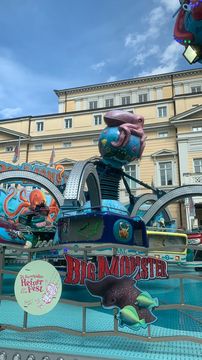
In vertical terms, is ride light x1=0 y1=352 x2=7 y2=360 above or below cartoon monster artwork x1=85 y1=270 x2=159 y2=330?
below

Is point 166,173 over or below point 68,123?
below

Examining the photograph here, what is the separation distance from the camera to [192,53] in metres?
6.98

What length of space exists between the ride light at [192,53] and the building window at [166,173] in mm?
27003

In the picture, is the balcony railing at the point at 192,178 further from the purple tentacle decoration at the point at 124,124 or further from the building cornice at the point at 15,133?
the building cornice at the point at 15,133

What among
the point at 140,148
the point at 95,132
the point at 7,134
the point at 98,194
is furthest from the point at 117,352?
the point at 7,134

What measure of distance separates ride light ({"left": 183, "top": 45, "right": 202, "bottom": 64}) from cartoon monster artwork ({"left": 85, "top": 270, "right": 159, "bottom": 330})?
4746mm

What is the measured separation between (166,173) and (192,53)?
2759 cm

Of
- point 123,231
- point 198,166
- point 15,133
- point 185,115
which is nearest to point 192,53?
point 123,231

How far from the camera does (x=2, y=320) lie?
5723 mm

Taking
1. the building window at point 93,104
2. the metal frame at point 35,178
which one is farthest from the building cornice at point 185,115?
the metal frame at point 35,178

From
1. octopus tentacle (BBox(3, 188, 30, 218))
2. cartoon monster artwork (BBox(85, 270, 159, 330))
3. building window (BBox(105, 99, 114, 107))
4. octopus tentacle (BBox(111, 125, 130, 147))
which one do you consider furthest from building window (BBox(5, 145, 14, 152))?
cartoon monster artwork (BBox(85, 270, 159, 330))

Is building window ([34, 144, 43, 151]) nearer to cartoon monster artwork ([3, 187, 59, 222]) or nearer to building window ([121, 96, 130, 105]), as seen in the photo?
building window ([121, 96, 130, 105])

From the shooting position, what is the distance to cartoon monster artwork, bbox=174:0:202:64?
6.21 meters

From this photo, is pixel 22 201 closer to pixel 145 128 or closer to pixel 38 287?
pixel 145 128
